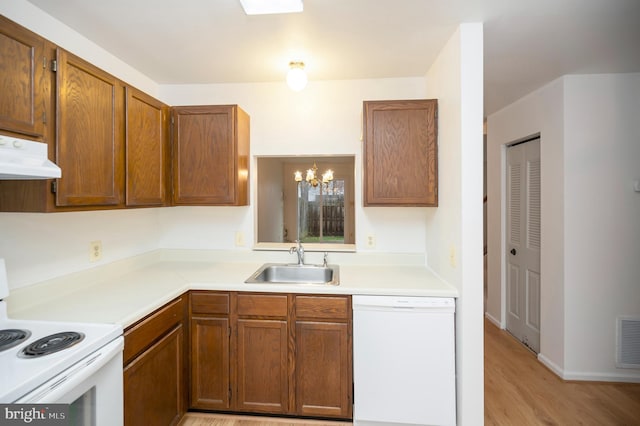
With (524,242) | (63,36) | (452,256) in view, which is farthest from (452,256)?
(63,36)

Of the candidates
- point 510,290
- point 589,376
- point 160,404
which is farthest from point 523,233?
point 160,404

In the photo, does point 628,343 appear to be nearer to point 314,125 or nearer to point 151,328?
point 314,125

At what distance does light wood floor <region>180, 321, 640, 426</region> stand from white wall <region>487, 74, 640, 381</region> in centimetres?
14

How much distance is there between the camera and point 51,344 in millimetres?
1144

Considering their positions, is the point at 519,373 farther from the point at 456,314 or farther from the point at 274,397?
the point at 274,397

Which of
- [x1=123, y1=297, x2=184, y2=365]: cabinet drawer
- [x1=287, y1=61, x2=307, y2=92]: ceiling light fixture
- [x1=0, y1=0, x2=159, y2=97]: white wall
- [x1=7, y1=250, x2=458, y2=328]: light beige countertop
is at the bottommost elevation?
[x1=123, y1=297, x2=184, y2=365]: cabinet drawer

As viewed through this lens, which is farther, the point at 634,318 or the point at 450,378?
the point at 634,318

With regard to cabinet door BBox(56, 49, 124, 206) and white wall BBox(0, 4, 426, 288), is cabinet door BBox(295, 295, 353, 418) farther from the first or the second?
cabinet door BBox(56, 49, 124, 206)

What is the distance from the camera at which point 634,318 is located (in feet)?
7.73

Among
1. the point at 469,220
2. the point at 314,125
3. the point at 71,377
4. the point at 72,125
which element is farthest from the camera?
the point at 314,125

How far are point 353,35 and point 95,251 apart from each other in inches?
85.1

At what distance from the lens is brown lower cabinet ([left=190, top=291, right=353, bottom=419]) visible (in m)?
1.88

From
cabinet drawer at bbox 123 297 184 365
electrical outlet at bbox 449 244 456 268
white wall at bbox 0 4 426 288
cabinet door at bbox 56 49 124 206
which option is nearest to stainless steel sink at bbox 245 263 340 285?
white wall at bbox 0 4 426 288

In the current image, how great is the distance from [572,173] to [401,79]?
5.13 feet
